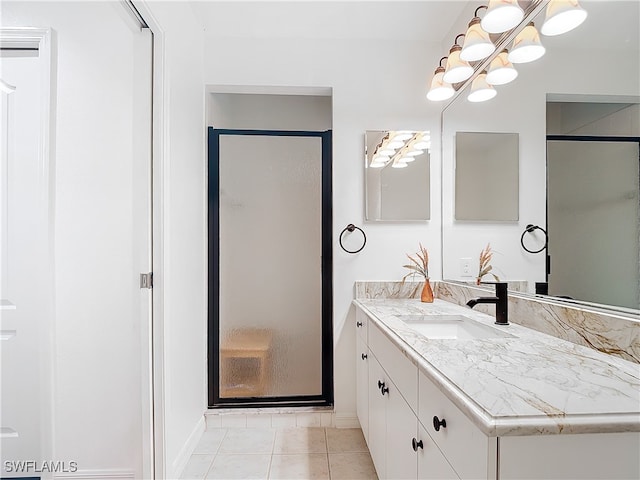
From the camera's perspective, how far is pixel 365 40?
2453mm

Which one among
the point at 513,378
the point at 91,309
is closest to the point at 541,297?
the point at 513,378

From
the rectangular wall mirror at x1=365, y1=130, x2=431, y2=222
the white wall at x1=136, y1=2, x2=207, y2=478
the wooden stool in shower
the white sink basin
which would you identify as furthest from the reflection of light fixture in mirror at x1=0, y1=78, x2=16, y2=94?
the white sink basin

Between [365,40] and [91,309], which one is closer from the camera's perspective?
[91,309]

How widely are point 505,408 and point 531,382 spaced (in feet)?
0.65

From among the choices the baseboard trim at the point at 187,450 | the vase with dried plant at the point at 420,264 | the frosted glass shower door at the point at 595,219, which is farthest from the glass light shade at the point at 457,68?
the baseboard trim at the point at 187,450

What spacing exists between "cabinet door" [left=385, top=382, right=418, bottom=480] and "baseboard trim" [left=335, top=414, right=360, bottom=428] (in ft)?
2.98

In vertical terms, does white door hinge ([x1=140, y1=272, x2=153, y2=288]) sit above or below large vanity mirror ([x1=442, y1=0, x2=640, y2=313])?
below

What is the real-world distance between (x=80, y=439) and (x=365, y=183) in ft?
6.95

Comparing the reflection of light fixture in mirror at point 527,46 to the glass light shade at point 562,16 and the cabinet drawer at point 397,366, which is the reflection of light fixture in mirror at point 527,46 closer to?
the glass light shade at point 562,16

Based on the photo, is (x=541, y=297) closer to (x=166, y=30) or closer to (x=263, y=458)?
(x=263, y=458)

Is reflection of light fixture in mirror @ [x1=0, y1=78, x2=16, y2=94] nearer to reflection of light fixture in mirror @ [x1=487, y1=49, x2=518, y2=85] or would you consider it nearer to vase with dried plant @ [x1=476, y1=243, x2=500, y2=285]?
reflection of light fixture in mirror @ [x1=487, y1=49, x2=518, y2=85]

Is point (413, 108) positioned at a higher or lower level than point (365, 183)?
higher

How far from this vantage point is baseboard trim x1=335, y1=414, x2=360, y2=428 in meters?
2.39

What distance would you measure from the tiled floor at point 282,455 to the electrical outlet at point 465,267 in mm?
1167
